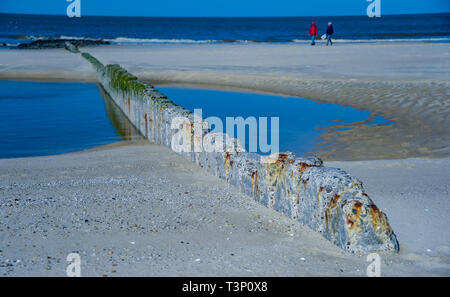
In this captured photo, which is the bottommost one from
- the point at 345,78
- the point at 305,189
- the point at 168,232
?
the point at 168,232

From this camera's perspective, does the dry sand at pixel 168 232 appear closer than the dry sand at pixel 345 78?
Yes

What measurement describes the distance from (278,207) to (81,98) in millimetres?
11855

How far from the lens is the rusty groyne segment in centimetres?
391

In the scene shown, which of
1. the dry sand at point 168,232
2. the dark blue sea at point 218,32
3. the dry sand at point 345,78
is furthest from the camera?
the dark blue sea at point 218,32

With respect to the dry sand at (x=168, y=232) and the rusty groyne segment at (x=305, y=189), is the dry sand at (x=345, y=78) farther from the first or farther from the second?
the dry sand at (x=168, y=232)

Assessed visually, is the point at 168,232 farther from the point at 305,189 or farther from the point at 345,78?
the point at 345,78

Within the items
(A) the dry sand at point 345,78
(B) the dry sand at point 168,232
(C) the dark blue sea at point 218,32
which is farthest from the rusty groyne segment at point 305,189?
(C) the dark blue sea at point 218,32

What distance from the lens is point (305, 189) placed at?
4.45m

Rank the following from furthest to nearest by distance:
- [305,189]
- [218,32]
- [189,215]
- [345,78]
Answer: [218,32] → [345,78] → [189,215] → [305,189]

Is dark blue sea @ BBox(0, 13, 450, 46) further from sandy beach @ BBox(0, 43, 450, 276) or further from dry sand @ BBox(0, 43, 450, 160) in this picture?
sandy beach @ BBox(0, 43, 450, 276)

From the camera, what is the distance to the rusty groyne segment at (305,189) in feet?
12.8

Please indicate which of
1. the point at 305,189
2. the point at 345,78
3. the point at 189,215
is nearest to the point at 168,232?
the point at 189,215

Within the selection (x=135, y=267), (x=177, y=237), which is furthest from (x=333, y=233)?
(x=135, y=267)

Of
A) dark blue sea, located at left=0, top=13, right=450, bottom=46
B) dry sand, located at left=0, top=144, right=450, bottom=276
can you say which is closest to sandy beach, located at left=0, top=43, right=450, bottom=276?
dry sand, located at left=0, top=144, right=450, bottom=276
